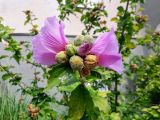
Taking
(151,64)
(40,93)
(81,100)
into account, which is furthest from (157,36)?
(81,100)

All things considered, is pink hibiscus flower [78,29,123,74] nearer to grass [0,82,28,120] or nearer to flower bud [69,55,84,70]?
flower bud [69,55,84,70]

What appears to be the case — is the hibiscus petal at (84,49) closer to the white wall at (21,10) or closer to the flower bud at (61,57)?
the flower bud at (61,57)

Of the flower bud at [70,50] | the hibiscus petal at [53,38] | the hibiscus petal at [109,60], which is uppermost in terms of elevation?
the hibiscus petal at [53,38]

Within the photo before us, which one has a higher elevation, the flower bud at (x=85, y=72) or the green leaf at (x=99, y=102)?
the flower bud at (x=85, y=72)

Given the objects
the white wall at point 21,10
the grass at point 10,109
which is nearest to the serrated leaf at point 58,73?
the grass at point 10,109

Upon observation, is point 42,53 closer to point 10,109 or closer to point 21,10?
point 10,109

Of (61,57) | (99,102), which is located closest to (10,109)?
(99,102)

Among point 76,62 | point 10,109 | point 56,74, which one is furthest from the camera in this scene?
point 10,109

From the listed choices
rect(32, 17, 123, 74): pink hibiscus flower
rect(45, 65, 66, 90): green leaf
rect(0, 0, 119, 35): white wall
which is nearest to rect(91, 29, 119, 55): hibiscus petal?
rect(32, 17, 123, 74): pink hibiscus flower
